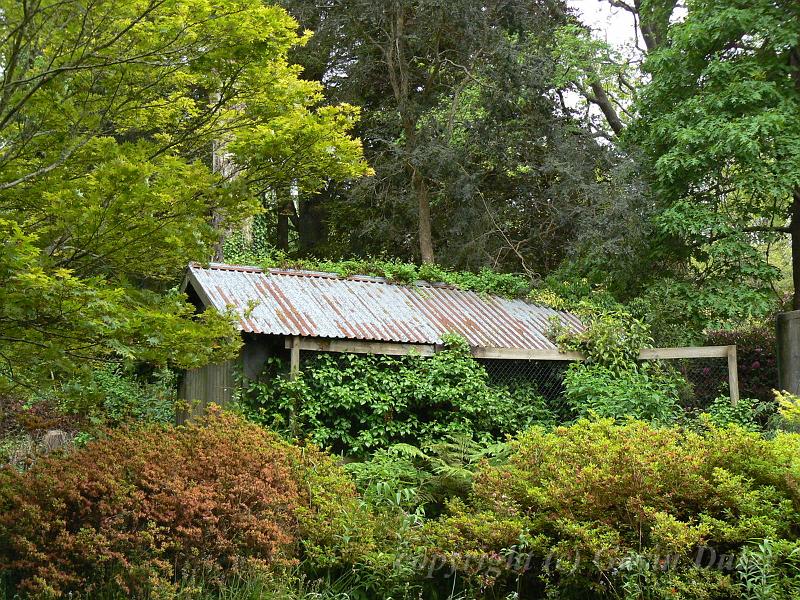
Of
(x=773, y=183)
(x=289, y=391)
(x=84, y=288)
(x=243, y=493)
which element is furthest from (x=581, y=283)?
(x=84, y=288)

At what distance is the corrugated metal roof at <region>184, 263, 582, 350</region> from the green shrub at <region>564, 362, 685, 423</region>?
86cm

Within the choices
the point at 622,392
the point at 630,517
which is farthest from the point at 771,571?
the point at 622,392

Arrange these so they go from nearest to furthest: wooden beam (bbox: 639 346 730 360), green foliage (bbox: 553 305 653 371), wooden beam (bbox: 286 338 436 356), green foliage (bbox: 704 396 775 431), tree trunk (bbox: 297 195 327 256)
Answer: wooden beam (bbox: 286 338 436 356) → green foliage (bbox: 704 396 775 431) → wooden beam (bbox: 639 346 730 360) → green foliage (bbox: 553 305 653 371) → tree trunk (bbox: 297 195 327 256)

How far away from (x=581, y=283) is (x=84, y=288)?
1187 cm

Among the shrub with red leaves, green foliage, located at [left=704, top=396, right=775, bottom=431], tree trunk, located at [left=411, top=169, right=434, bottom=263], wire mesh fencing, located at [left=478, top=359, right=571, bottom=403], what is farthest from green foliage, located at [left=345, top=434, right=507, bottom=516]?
tree trunk, located at [left=411, top=169, right=434, bottom=263]

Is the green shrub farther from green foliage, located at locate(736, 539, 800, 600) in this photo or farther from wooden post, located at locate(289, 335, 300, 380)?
green foliage, located at locate(736, 539, 800, 600)

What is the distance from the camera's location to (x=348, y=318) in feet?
39.0

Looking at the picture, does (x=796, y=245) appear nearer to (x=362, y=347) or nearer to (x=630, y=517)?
(x=362, y=347)

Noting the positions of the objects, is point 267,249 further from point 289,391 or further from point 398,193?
point 289,391

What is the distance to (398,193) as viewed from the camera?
19.0 metres

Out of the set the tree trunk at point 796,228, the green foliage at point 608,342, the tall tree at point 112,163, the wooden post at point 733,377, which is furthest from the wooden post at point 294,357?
the tree trunk at point 796,228

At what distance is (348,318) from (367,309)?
62cm

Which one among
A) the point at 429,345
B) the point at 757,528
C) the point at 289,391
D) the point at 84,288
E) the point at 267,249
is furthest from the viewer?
the point at 267,249

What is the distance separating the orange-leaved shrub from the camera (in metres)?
5.87
